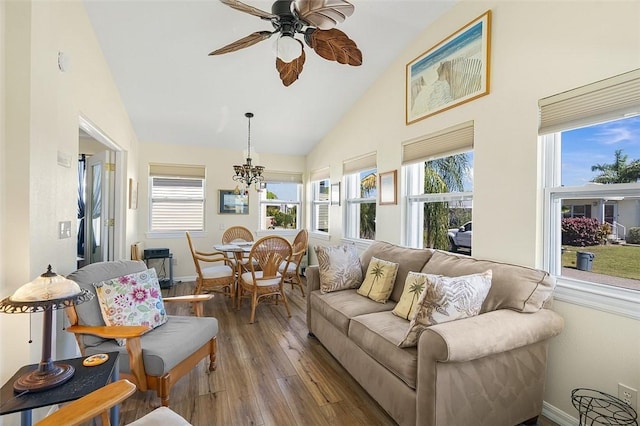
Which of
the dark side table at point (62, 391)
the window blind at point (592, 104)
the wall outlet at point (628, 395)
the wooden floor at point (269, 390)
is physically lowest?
the wooden floor at point (269, 390)

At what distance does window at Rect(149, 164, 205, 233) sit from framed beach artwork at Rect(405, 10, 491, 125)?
3.87 metres

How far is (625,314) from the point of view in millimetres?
1665

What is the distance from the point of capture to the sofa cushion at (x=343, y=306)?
2430 mm

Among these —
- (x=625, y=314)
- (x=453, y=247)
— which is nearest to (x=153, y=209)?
(x=453, y=247)

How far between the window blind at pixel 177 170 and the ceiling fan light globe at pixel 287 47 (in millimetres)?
4092

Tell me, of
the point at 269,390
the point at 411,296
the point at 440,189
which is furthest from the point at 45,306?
the point at 440,189

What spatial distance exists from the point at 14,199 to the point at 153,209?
383 cm

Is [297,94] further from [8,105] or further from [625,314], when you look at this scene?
[625,314]

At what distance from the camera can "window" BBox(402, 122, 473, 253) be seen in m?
2.80

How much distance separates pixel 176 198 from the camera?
5.37 m

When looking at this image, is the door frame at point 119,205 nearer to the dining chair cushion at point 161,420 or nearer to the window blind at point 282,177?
the window blind at point 282,177

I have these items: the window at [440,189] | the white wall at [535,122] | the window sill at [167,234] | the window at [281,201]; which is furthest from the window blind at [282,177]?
the white wall at [535,122]

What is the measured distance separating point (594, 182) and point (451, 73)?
1465mm

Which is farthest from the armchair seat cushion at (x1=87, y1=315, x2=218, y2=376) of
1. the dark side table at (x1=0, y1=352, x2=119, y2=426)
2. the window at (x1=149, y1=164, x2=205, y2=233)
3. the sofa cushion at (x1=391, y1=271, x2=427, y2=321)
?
the window at (x1=149, y1=164, x2=205, y2=233)
